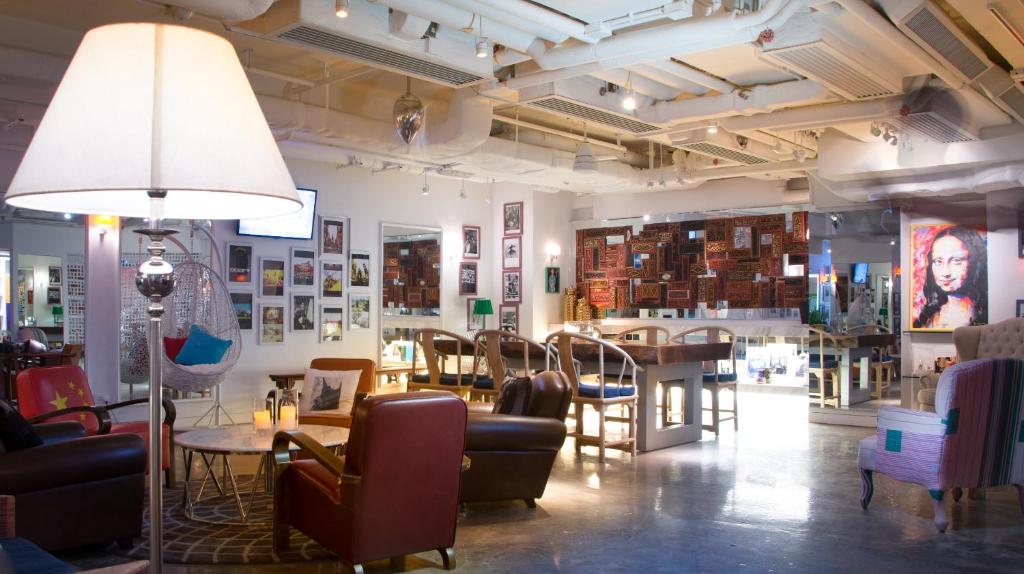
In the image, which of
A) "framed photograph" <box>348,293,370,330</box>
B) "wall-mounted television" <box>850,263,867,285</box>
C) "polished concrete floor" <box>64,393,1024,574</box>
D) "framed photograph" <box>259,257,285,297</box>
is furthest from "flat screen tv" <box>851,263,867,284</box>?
"framed photograph" <box>259,257,285,297</box>

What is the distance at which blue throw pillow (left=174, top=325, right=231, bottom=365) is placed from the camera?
823cm

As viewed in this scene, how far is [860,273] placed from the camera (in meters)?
9.77

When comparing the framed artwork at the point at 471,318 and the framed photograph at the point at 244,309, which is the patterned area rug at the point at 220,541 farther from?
the framed artwork at the point at 471,318

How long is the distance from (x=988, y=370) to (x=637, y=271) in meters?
8.07

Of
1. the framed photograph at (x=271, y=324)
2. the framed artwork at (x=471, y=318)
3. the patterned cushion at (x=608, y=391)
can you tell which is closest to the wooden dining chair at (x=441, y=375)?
the patterned cushion at (x=608, y=391)

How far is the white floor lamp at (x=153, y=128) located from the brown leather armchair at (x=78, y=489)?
9.65ft

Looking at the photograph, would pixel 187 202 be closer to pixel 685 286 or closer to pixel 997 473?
pixel 997 473

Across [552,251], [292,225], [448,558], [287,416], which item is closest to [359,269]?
[292,225]

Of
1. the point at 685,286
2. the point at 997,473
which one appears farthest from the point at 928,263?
the point at 997,473

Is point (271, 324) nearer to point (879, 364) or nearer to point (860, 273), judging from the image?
point (860, 273)

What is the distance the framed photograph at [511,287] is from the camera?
1258 centimetres

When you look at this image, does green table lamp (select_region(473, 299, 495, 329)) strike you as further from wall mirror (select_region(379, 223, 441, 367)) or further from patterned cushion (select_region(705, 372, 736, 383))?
patterned cushion (select_region(705, 372, 736, 383))

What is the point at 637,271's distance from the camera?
1313 centimetres

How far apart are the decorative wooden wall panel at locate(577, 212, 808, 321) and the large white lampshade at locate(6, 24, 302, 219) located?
11.1 meters
